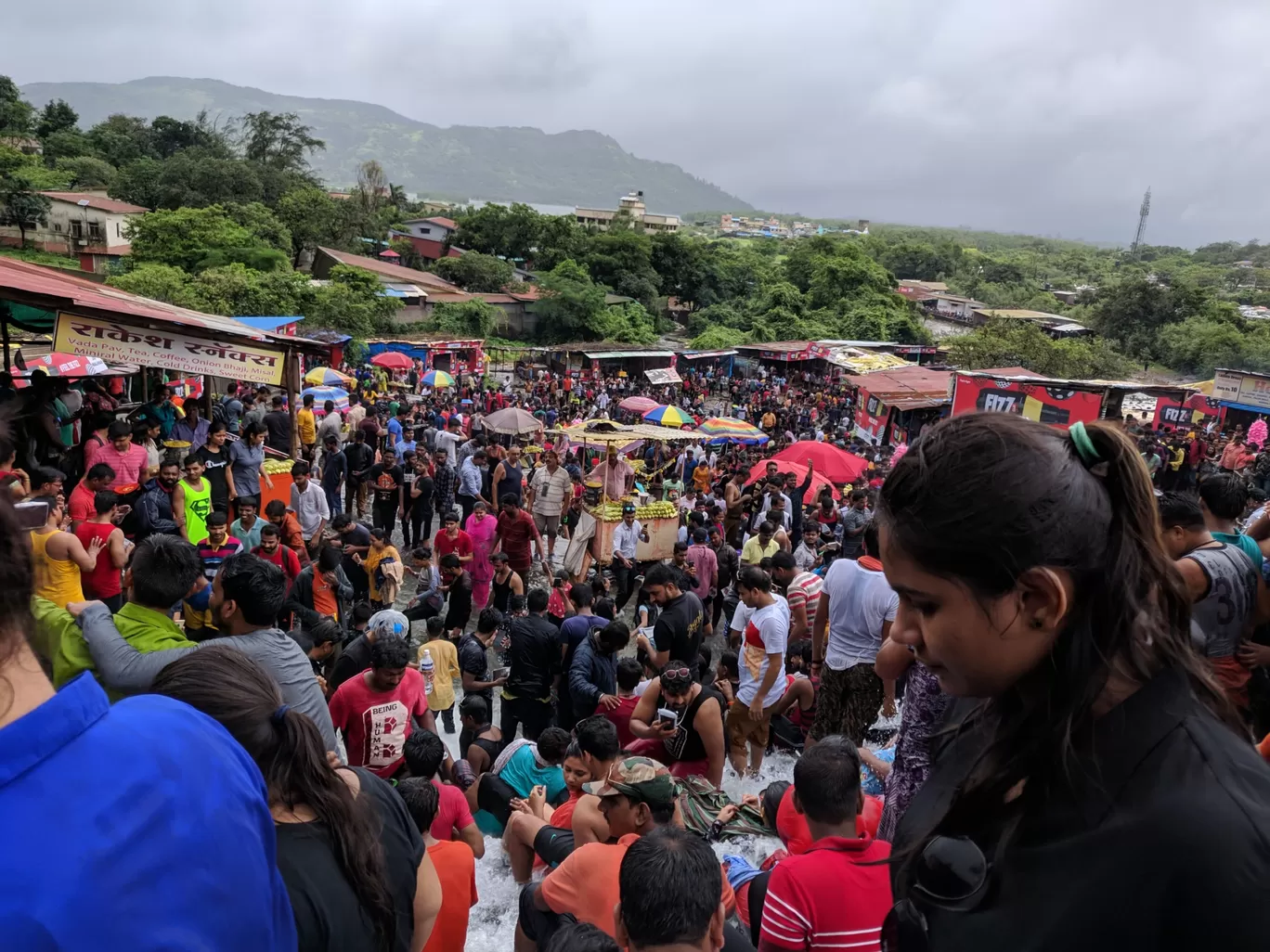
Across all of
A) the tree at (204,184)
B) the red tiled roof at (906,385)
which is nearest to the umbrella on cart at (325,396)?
the red tiled roof at (906,385)

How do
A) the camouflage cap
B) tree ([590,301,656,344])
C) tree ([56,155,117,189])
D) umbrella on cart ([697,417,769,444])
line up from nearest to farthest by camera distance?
the camouflage cap, umbrella on cart ([697,417,769,444]), tree ([590,301,656,344]), tree ([56,155,117,189])

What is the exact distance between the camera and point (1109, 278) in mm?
103750

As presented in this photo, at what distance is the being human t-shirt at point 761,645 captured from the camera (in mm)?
5207

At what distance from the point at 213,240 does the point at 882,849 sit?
4023 centimetres

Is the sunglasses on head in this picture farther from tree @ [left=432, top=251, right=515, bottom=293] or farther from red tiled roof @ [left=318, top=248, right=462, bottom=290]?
tree @ [left=432, top=251, right=515, bottom=293]

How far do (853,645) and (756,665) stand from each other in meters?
0.68

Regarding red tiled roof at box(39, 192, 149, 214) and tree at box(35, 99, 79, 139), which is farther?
tree at box(35, 99, 79, 139)

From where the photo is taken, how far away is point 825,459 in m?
13.0

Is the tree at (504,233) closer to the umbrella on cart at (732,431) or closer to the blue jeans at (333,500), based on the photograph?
the umbrella on cart at (732,431)

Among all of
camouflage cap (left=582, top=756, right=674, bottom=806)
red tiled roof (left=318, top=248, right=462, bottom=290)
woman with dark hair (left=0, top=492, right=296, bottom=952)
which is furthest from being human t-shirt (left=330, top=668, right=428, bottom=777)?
red tiled roof (left=318, top=248, right=462, bottom=290)

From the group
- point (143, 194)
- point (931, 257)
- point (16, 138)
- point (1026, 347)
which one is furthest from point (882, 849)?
point (931, 257)

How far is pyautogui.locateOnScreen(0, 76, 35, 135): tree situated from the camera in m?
50.8

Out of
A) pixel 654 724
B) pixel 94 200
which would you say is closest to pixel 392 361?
pixel 654 724

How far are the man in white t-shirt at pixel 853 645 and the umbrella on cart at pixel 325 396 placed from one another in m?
12.1
